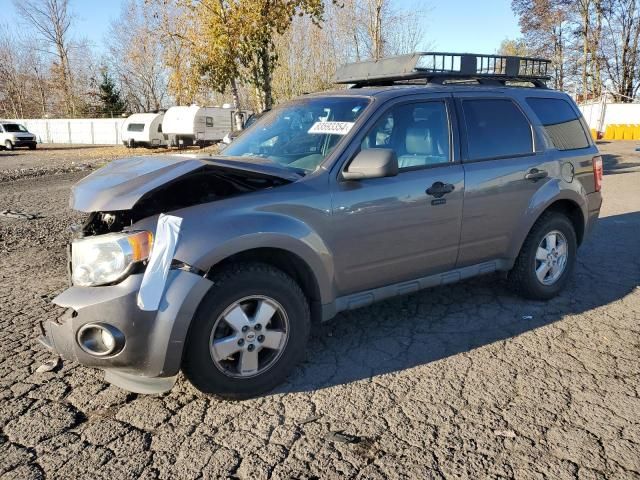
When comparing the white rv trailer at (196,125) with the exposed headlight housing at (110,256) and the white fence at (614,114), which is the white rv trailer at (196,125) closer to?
the white fence at (614,114)

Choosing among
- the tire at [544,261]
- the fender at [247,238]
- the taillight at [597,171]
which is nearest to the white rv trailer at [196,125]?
the taillight at [597,171]

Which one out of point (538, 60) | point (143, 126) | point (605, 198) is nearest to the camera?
point (538, 60)

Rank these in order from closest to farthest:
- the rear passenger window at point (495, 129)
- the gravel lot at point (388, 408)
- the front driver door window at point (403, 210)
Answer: the gravel lot at point (388, 408), the front driver door window at point (403, 210), the rear passenger window at point (495, 129)

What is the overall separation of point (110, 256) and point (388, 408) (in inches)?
71.2

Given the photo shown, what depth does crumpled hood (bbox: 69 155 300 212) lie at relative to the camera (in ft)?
9.40

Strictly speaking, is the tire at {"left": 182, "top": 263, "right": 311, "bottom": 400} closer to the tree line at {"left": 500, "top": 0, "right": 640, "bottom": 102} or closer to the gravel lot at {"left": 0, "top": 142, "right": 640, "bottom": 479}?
the gravel lot at {"left": 0, "top": 142, "right": 640, "bottom": 479}

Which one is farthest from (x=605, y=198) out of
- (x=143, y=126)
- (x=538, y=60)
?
(x=143, y=126)

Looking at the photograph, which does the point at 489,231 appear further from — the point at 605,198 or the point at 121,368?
the point at 605,198

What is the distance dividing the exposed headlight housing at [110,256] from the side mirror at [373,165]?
1.36m

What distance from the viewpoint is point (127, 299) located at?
2707 millimetres

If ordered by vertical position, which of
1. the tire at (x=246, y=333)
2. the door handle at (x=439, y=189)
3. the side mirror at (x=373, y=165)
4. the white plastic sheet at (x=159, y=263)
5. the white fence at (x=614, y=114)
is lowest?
the tire at (x=246, y=333)

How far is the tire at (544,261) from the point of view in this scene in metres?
4.66

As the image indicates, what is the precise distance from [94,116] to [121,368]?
204 feet

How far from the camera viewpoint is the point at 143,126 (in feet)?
109
